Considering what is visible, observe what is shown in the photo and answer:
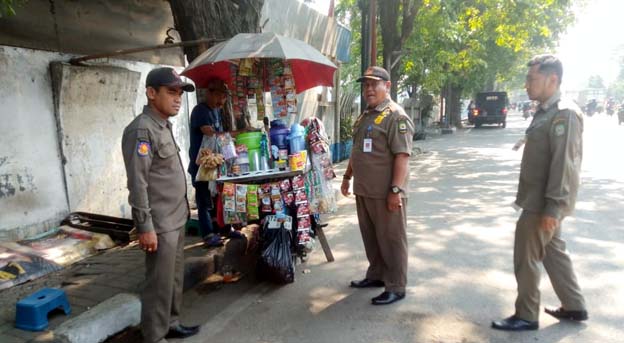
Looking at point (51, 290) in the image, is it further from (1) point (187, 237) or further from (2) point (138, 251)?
(1) point (187, 237)

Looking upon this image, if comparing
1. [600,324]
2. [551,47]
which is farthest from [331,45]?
[551,47]

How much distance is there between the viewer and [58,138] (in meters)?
4.79

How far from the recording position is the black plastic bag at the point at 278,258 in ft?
12.6

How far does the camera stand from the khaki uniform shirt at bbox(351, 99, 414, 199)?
11.0ft

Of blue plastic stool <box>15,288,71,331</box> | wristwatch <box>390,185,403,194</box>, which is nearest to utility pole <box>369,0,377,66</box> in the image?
wristwatch <box>390,185,403,194</box>

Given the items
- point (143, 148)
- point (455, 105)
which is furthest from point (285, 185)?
point (455, 105)

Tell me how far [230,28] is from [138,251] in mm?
2677

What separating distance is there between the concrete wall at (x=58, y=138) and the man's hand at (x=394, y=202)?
381 cm

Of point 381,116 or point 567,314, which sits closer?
point 567,314

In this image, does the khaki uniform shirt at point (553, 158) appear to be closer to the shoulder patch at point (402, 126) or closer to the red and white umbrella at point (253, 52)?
the shoulder patch at point (402, 126)

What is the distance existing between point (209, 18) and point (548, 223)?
12.2 ft

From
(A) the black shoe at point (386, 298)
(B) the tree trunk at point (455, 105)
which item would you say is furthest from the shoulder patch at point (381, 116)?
(B) the tree trunk at point (455, 105)

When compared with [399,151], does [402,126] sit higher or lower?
higher

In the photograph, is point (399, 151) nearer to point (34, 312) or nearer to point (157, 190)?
point (157, 190)
